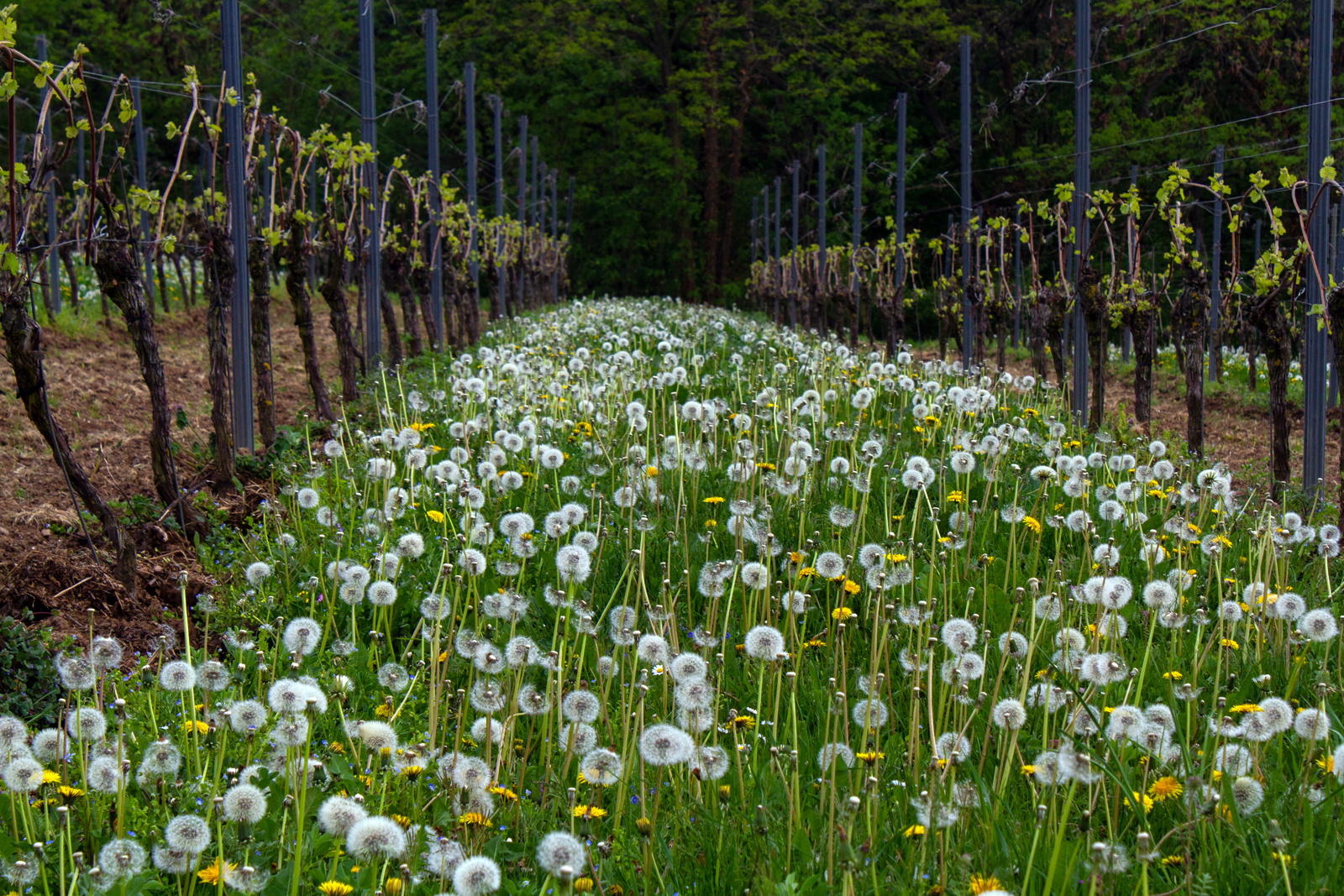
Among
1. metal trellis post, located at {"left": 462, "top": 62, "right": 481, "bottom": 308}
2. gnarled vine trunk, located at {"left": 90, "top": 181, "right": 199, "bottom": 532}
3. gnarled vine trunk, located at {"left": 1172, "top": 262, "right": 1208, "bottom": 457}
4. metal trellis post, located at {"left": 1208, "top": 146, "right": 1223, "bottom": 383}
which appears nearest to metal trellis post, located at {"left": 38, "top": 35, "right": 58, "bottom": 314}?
metal trellis post, located at {"left": 462, "top": 62, "right": 481, "bottom": 308}

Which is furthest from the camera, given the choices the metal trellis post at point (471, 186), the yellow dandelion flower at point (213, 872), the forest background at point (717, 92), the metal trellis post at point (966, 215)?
the forest background at point (717, 92)

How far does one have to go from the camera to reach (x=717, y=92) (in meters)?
40.3

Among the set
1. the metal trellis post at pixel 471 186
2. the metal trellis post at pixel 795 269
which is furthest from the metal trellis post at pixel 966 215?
the metal trellis post at pixel 795 269

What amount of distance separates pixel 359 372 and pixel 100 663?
1018cm

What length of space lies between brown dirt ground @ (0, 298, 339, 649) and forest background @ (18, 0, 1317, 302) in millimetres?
18416

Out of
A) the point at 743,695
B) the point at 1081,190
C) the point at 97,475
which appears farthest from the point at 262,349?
the point at 1081,190

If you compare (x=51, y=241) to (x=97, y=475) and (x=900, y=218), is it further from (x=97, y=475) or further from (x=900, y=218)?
(x=900, y=218)

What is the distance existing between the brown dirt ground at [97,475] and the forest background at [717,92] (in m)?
18.4

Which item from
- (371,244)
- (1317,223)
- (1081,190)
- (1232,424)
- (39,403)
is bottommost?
(1232,424)

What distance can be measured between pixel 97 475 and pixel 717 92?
36.4 meters

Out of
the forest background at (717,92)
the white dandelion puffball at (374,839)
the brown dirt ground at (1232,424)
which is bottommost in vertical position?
the brown dirt ground at (1232,424)

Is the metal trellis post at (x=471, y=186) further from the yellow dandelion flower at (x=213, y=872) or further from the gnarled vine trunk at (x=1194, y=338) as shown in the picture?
the yellow dandelion flower at (x=213, y=872)

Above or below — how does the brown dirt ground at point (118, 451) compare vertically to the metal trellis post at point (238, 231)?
below

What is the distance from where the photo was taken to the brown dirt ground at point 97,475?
4227 mm
